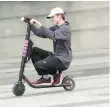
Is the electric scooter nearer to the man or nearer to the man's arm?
the man

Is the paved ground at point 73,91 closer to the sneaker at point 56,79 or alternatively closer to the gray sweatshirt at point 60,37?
the sneaker at point 56,79

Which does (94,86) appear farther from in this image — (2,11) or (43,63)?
(2,11)

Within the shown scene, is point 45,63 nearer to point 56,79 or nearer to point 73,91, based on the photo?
point 56,79

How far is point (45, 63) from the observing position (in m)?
7.41

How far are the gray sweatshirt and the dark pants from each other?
0.07 m

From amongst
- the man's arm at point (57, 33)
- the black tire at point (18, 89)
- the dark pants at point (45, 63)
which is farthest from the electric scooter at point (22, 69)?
the man's arm at point (57, 33)

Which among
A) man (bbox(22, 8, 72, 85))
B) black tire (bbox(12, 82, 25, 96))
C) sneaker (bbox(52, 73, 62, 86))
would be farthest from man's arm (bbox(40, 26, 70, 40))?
black tire (bbox(12, 82, 25, 96))

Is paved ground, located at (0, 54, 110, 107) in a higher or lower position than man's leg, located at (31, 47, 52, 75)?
lower

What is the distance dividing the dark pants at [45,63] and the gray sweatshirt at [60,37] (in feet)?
0.23

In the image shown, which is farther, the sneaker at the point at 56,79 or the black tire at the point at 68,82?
the black tire at the point at 68,82

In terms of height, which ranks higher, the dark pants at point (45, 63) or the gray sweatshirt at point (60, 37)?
the gray sweatshirt at point (60, 37)

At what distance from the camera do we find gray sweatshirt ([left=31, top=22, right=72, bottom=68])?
7.26 m

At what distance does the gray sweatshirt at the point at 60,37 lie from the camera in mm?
7258

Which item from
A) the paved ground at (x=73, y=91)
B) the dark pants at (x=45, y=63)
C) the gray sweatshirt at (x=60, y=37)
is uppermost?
the gray sweatshirt at (x=60, y=37)
